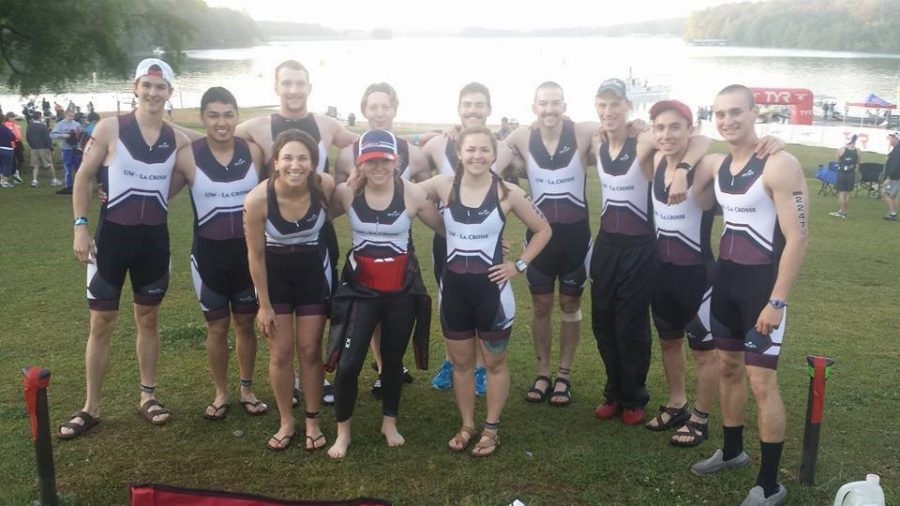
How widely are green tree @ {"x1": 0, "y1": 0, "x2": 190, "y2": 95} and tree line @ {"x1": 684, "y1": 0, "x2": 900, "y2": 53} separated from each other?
123 metres

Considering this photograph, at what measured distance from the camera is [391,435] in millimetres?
4535

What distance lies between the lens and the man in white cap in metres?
4.48

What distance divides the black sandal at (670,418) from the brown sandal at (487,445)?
1107 mm

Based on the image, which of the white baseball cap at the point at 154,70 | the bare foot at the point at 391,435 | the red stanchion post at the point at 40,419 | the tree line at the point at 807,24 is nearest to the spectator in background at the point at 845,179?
the bare foot at the point at 391,435

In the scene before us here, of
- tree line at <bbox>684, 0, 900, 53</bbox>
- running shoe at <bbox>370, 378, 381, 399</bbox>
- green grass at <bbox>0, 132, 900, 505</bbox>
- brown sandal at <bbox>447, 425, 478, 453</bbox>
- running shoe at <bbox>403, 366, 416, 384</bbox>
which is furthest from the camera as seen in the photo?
tree line at <bbox>684, 0, 900, 53</bbox>

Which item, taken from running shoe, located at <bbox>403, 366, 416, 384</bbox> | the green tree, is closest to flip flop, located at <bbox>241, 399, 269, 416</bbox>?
running shoe, located at <bbox>403, 366, 416, 384</bbox>

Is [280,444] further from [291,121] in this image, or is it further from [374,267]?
[291,121]

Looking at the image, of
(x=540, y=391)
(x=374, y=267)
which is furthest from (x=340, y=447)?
(x=540, y=391)

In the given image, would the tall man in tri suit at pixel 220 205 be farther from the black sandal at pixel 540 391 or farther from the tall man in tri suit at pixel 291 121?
the black sandal at pixel 540 391

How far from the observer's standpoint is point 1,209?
13.1 metres

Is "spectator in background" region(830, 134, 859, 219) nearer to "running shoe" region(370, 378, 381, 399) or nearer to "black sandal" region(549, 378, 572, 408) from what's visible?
"black sandal" region(549, 378, 572, 408)

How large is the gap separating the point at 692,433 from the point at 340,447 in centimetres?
226

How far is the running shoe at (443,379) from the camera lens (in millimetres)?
5539

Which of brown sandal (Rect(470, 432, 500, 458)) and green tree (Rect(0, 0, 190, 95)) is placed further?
green tree (Rect(0, 0, 190, 95))
